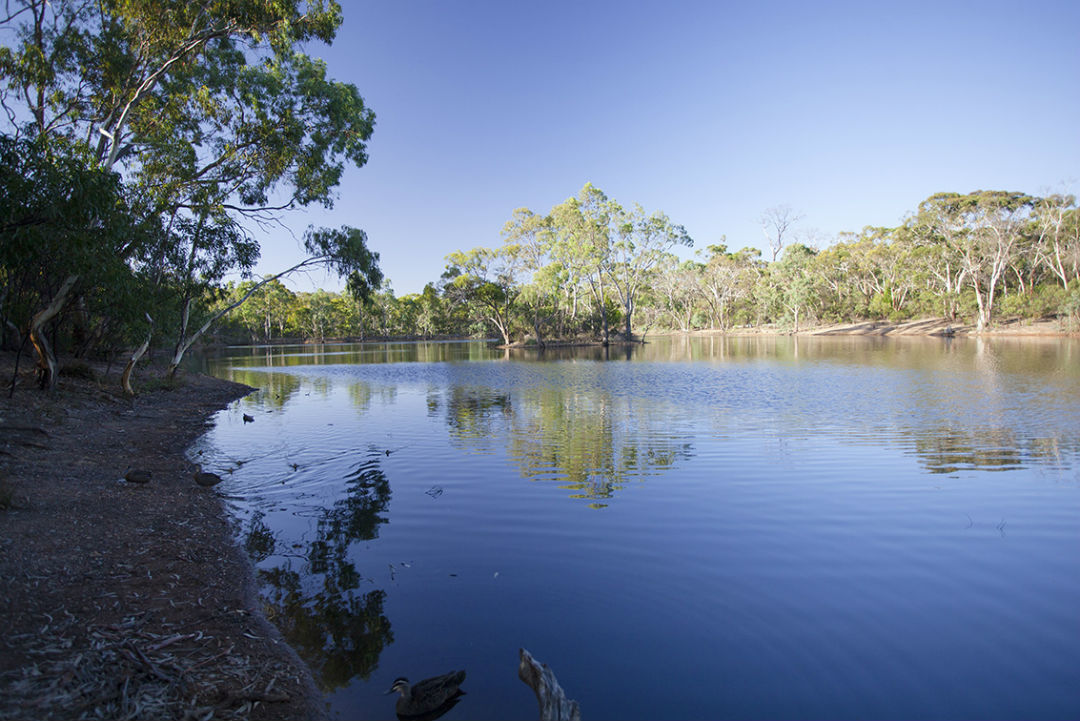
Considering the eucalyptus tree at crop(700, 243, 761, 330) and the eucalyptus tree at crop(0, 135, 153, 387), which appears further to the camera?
the eucalyptus tree at crop(700, 243, 761, 330)

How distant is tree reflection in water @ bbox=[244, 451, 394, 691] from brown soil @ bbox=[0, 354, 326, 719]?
0.68 ft

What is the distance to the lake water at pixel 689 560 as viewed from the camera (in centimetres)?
446

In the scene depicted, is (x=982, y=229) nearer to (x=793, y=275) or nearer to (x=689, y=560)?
(x=793, y=275)

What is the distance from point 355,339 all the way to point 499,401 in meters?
90.8

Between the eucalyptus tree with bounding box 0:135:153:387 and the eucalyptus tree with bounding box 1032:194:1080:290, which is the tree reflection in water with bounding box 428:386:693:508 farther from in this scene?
the eucalyptus tree with bounding box 1032:194:1080:290

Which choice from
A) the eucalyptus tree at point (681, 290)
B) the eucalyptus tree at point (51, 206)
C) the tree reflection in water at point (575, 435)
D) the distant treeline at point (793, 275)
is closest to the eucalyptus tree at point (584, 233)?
the distant treeline at point (793, 275)

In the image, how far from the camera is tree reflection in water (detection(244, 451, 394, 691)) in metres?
4.70

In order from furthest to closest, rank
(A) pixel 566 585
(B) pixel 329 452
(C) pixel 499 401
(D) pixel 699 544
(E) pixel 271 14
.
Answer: (C) pixel 499 401 → (E) pixel 271 14 → (B) pixel 329 452 → (D) pixel 699 544 → (A) pixel 566 585

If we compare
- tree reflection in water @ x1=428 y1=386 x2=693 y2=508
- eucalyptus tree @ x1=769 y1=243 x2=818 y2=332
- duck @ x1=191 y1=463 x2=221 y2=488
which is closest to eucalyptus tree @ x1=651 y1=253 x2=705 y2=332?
eucalyptus tree @ x1=769 y1=243 x2=818 y2=332

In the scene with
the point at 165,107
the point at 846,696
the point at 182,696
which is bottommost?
the point at 846,696

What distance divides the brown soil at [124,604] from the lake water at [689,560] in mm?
459

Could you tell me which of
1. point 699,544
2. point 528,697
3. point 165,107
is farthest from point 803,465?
point 165,107

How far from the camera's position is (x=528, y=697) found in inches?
168

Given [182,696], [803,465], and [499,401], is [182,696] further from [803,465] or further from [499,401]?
[499,401]
